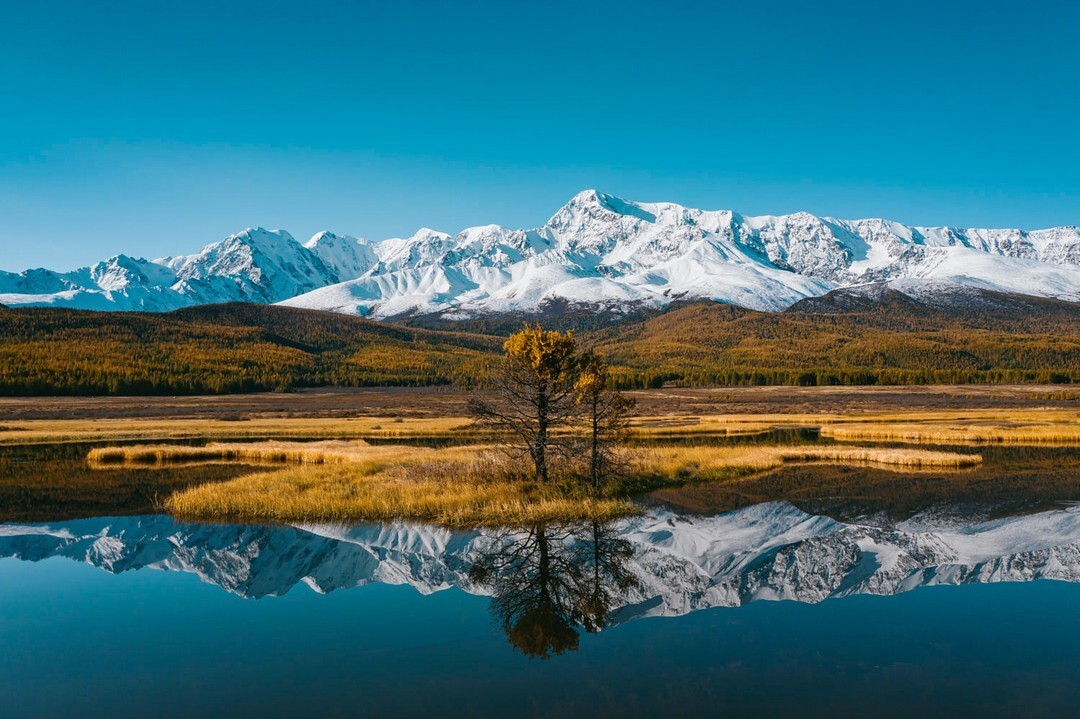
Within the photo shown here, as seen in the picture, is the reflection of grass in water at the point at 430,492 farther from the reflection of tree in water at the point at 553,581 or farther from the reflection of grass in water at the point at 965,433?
the reflection of grass in water at the point at 965,433

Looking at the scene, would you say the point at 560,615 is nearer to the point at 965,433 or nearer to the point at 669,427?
the point at 669,427

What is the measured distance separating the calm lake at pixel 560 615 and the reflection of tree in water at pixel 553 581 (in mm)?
94

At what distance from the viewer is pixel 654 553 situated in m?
24.5

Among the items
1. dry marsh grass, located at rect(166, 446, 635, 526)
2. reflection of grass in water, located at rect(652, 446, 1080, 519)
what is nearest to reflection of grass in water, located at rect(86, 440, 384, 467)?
dry marsh grass, located at rect(166, 446, 635, 526)

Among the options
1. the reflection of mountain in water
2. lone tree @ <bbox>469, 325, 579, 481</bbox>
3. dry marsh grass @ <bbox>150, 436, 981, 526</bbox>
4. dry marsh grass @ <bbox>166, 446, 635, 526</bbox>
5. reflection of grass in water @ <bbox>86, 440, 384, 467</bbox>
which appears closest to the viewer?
the reflection of mountain in water

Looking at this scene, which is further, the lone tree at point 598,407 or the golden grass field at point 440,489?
the lone tree at point 598,407

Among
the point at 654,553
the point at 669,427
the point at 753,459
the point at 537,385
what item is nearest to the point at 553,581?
the point at 654,553

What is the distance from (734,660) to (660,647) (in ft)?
5.64

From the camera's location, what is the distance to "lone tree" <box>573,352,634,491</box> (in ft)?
109

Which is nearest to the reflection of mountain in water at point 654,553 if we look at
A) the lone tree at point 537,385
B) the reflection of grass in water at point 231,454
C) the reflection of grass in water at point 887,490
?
the reflection of grass in water at point 887,490

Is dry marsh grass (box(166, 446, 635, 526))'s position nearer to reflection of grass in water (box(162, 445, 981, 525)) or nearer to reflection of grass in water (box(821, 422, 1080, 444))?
reflection of grass in water (box(162, 445, 981, 525))

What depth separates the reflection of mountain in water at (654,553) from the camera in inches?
854

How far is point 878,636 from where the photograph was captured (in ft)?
56.9

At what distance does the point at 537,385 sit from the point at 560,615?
50.9 ft
